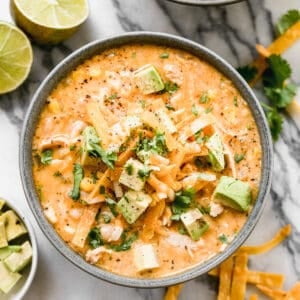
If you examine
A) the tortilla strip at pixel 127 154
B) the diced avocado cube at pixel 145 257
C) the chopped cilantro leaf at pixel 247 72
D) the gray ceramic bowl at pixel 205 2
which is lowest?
the diced avocado cube at pixel 145 257

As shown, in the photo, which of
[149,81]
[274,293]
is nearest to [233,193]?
[149,81]

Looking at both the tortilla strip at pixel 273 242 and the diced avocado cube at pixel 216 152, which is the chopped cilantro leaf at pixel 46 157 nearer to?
the diced avocado cube at pixel 216 152

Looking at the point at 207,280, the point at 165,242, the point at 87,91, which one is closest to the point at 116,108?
the point at 87,91

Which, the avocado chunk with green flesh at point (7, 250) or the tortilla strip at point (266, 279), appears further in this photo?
the tortilla strip at point (266, 279)

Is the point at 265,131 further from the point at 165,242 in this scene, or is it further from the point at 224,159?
the point at 165,242

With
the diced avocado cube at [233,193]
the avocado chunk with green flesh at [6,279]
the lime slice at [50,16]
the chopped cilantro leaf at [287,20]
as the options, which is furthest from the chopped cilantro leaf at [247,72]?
the avocado chunk with green flesh at [6,279]

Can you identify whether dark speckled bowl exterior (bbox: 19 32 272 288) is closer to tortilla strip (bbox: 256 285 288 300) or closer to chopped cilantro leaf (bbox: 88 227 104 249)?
chopped cilantro leaf (bbox: 88 227 104 249)

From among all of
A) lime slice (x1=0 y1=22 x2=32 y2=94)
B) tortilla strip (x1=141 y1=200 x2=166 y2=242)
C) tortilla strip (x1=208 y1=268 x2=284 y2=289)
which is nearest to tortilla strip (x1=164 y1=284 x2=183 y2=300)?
tortilla strip (x1=208 y1=268 x2=284 y2=289)
